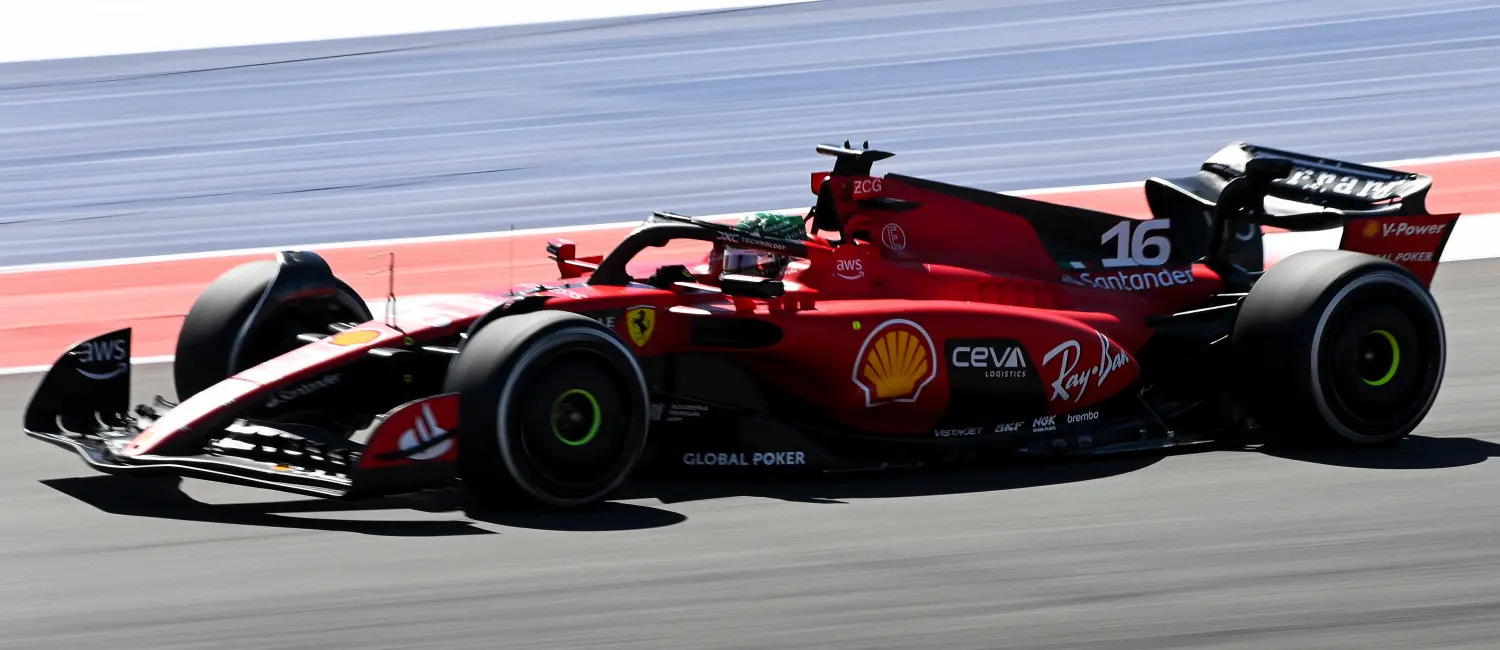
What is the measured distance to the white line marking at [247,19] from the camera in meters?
28.5

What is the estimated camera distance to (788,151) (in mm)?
19500

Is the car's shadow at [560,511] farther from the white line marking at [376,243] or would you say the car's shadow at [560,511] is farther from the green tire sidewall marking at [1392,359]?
the white line marking at [376,243]

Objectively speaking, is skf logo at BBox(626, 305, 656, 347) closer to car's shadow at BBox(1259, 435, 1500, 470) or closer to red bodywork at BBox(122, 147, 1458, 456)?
red bodywork at BBox(122, 147, 1458, 456)

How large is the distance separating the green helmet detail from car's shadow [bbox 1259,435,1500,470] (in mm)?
2150

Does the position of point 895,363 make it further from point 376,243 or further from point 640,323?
point 376,243

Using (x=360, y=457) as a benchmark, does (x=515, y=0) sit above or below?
above

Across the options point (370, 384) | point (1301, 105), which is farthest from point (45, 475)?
point (1301, 105)

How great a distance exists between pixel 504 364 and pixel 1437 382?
4029mm

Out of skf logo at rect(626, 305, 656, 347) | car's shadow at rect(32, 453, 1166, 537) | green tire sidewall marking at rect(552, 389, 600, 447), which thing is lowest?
car's shadow at rect(32, 453, 1166, 537)

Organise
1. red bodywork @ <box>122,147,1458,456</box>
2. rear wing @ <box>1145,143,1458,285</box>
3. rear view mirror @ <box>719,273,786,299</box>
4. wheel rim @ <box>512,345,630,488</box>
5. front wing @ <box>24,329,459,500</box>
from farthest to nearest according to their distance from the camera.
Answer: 1. rear wing @ <box>1145,143,1458,285</box>
2. rear view mirror @ <box>719,273,786,299</box>
3. red bodywork @ <box>122,147,1458,456</box>
4. wheel rim @ <box>512,345,630,488</box>
5. front wing @ <box>24,329,459,500</box>

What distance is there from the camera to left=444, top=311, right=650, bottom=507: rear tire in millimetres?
6914

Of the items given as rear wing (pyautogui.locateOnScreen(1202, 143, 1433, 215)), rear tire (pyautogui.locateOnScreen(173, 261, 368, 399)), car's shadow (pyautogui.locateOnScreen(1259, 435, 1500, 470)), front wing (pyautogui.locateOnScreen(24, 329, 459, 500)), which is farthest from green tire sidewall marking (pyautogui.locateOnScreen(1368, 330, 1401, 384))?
rear tire (pyautogui.locateOnScreen(173, 261, 368, 399))

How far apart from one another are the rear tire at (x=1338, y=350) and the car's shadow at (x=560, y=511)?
1.97 ft

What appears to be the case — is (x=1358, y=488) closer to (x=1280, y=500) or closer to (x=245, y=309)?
(x=1280, y=500)
